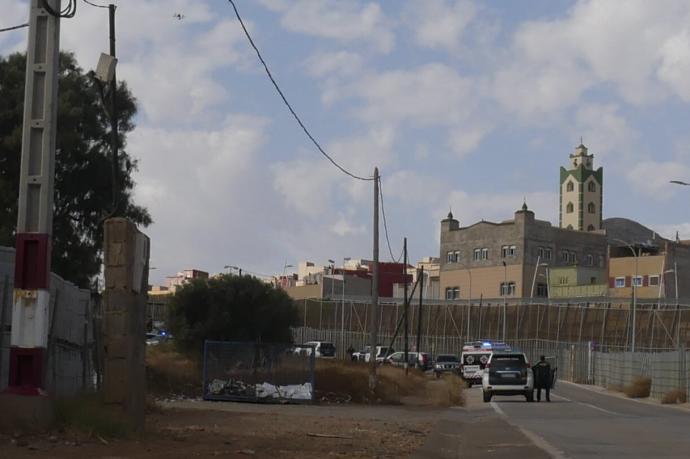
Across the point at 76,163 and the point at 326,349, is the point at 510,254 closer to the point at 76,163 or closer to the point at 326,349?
the point at 326,349

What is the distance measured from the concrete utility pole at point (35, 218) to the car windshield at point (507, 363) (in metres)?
27.8

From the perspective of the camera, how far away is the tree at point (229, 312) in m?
52.9

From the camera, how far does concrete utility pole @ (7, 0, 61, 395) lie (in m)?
14.4

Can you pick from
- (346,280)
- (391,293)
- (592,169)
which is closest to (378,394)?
(346,280)

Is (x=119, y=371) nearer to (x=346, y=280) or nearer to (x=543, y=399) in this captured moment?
(x=543, y=399)

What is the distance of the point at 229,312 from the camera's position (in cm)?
5491

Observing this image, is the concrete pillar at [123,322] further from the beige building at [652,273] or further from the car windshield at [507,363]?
the beige building at [652,273]

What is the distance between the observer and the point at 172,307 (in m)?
54.8

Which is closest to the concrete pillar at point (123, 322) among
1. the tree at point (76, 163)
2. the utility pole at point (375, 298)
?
the tree at point (76, 163)

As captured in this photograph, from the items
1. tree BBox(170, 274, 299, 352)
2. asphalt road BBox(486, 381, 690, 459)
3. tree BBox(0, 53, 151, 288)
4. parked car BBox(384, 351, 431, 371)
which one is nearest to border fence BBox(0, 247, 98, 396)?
asphalt road BBox(486, 381, 690, 459)

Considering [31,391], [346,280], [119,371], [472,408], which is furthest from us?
[346,280]

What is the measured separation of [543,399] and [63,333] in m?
25.2

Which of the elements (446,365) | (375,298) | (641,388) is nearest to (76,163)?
(375,298)

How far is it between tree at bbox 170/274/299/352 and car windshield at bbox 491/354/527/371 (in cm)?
1607
